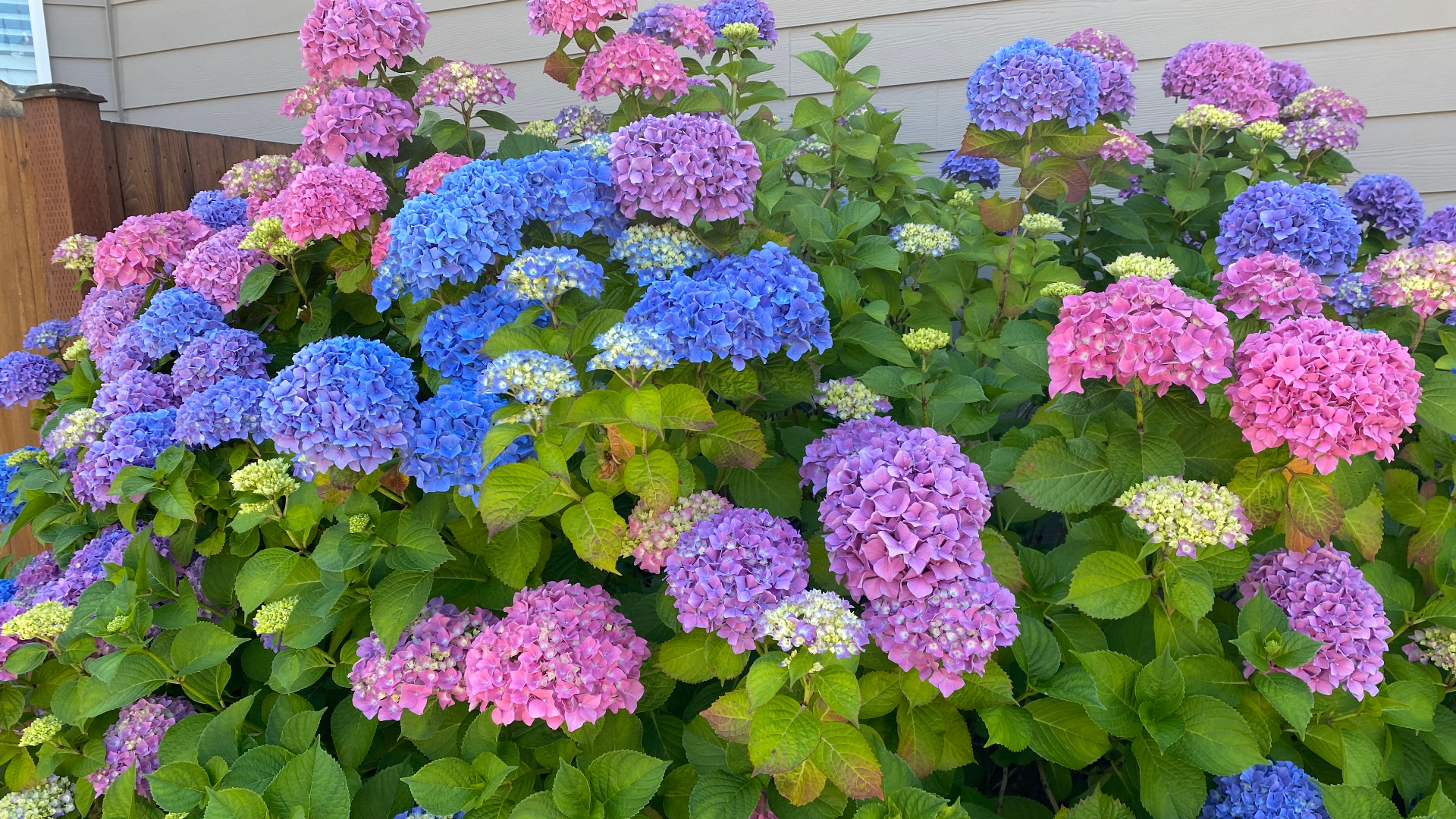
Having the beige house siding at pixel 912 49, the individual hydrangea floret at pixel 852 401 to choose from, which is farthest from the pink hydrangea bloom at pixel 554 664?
the beige house siding at pixel 912 49

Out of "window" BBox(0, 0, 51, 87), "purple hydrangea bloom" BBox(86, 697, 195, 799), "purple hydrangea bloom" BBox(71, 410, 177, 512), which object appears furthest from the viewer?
"window" BBox(0, 0, 51, 87)

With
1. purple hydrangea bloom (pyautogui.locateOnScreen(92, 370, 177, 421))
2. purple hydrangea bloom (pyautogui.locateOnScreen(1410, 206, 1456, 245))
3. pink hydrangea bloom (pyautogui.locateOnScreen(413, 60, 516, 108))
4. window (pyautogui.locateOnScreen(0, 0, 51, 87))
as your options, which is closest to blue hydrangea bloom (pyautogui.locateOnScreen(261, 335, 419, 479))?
purple hydrangea bloom (pyautogui.locateOnScreen(92, 370, 177, 421))

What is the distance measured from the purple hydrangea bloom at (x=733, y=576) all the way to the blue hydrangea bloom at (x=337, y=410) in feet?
1.74

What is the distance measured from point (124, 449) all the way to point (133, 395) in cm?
22

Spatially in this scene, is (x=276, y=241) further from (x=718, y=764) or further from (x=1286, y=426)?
(x=1286, y=426)

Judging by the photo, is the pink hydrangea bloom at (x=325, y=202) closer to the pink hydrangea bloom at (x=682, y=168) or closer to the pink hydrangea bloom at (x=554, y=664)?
the pink hydrangea bloom at (x=682, y=168)

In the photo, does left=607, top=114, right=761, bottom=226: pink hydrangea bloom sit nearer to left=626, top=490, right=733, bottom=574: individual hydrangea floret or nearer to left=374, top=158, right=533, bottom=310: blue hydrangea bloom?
left=374, top=158, right=533, bottom=310: blue hydrangea bloom

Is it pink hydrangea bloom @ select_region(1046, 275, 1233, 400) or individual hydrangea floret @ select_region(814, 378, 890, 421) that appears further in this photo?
individual hydrangea floret @ select_region(814, 378, 890, 421)

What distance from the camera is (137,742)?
1715 millimetres

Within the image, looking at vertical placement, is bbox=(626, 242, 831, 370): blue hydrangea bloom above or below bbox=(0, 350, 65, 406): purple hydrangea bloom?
above

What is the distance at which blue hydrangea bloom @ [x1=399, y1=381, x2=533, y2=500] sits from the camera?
1.45 m

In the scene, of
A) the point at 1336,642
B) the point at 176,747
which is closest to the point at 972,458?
A: the point at 1336,642

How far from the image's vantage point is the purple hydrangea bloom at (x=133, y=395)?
1963 mm

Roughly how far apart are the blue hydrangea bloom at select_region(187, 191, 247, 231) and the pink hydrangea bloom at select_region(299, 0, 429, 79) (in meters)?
0.73
